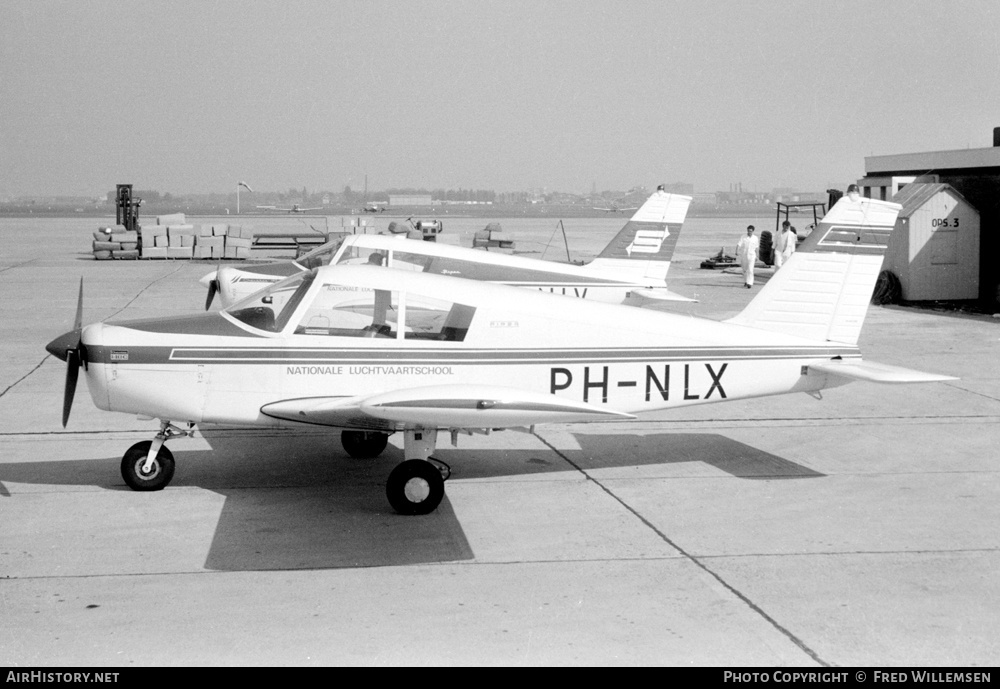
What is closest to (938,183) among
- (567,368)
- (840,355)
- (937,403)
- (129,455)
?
(937,403)

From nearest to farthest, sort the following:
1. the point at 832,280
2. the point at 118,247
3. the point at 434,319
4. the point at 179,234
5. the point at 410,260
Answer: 1. the point at 434,319
2. the point at 832,280
3. the point at 410,260
4. the point at 118,247
5. the point at 179,234

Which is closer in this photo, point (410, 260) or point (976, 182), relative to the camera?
point (410, 260)

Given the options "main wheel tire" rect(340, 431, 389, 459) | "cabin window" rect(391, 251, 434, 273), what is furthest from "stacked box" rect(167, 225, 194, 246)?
"main wheel tire" rect(340, 431, 389, 459)

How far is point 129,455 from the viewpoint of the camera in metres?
8.48

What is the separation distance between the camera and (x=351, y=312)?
8219 millimetres

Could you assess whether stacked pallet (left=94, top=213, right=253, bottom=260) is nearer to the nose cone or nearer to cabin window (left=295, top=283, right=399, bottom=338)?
the nose cone

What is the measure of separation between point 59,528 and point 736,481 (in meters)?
5.36

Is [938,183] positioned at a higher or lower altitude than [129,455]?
higher

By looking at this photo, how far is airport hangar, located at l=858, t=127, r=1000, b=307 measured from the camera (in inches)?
866

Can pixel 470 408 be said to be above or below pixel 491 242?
below

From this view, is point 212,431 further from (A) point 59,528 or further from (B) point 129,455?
(A) point 59,528

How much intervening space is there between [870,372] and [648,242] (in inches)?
374

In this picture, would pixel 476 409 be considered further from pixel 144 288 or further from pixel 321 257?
pixel 144 288

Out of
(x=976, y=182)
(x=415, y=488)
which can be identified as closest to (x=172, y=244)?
(x=976, y=182)
